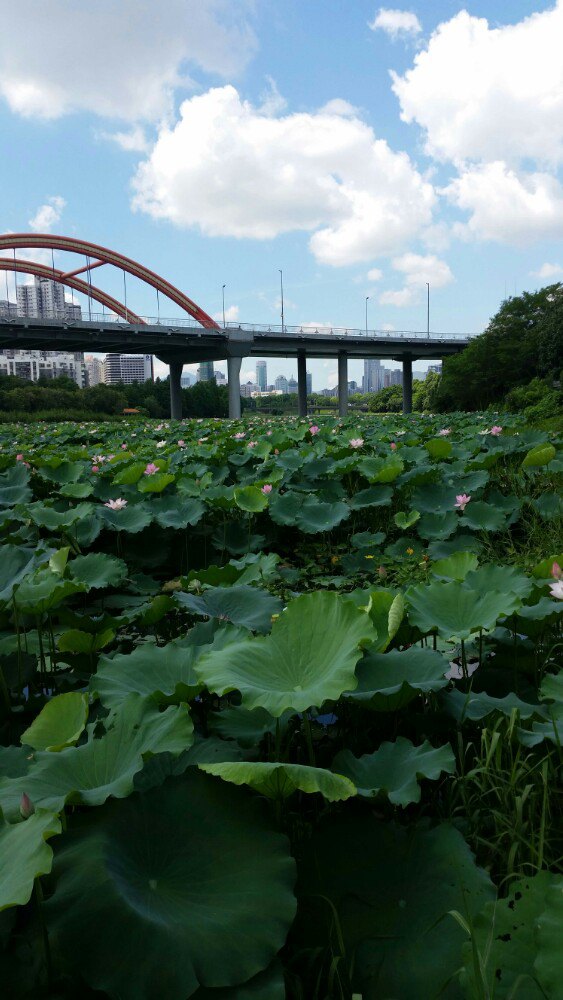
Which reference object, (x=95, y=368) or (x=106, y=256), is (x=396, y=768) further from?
(x=95, y=368)

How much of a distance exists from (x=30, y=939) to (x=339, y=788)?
20.4 inches

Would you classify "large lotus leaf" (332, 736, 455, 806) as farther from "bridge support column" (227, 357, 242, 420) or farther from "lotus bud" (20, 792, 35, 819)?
"bridge support column" (227, 357, 242, 420)

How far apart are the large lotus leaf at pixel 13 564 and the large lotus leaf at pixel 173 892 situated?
3.83ft

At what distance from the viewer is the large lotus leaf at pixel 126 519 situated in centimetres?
357

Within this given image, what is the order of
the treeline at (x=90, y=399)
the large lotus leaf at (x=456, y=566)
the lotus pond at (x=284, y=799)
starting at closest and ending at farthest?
the lotus pond at (x=284, y=799) < the large lotus leaf at (x=456, y=566) < the treeline at (x=90, y=399)

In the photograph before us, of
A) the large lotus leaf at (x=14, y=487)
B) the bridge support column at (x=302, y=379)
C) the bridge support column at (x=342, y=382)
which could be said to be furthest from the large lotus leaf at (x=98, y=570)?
the bridge support column at (x=342, y=382)

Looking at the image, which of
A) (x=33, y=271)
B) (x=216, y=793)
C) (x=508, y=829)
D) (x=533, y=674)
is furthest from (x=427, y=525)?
(x=33, y=271)

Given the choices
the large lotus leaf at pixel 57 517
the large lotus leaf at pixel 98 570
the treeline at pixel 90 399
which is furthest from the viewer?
the treeline at pixel 90 399

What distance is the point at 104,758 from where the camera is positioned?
1.18 metres

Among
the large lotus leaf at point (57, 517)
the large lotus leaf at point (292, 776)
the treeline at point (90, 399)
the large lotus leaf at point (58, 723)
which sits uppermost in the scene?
the treeline at point (90, 399)

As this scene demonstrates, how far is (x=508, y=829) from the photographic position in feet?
4.28

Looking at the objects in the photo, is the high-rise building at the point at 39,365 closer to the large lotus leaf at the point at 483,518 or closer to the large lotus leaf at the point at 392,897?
the large lotus leaf at the point at 483,518

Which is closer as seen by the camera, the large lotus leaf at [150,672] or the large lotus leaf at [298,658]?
the large lotus leaf at [298,658]

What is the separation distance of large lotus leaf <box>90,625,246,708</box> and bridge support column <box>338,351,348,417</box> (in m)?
47.9
